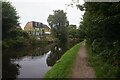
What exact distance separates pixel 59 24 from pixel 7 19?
105ft

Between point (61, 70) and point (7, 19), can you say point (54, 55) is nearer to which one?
point (7, 19)

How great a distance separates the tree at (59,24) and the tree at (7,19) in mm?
27419

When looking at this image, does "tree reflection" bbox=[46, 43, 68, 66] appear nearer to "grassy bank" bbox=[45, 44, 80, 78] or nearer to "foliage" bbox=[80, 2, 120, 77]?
"grassy bank" bbox=[45, 44, 80, 78]

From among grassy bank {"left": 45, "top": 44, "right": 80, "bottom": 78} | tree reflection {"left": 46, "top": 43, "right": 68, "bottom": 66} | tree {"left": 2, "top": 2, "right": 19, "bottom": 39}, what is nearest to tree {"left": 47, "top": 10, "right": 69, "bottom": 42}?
tree reflection {"left": 46, "top": 43, "right": 68, "bottom": 66}

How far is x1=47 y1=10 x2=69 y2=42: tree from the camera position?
229ft

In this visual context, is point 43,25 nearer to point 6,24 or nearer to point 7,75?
point 6,24

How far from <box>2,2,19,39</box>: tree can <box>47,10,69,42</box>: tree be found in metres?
27.4

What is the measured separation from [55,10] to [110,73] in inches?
2342

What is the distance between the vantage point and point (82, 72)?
14734 millimetres

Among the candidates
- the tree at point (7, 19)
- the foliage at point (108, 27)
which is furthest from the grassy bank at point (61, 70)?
the tree at point (7, 19)

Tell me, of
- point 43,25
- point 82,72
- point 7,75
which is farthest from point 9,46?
point 43,25

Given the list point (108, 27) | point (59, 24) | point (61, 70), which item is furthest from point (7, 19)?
point (59, 24)

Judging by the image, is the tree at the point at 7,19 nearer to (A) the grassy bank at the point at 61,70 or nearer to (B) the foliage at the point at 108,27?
(A) the grassy bank at the point at 61,70

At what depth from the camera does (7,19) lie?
40625 mm
